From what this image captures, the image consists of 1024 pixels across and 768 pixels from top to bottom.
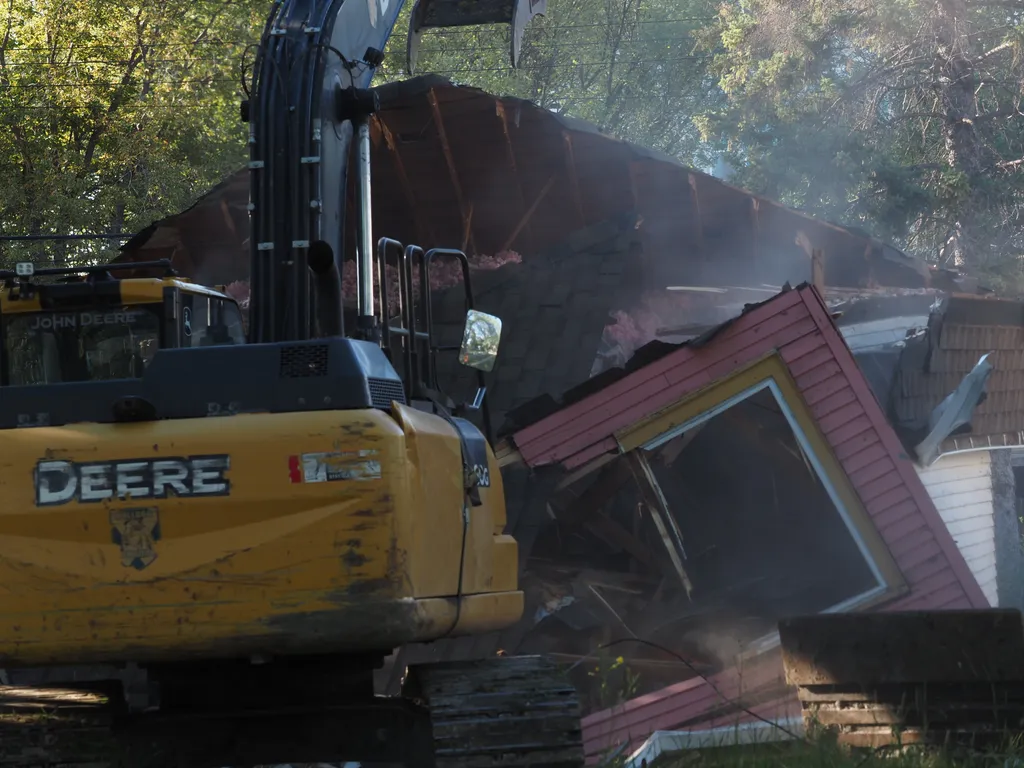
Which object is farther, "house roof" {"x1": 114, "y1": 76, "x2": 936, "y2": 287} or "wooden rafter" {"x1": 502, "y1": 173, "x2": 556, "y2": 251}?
"wooden rafter" {"x1": 502, "y1": 173, "x2": 556, "y2": 251}

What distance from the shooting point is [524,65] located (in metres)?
44.2

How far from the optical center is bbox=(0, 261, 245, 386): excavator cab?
22.5ft

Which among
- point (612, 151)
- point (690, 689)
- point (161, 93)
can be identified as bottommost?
point (690, 689)

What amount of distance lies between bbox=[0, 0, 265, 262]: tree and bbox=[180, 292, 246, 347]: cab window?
18426 millimetres

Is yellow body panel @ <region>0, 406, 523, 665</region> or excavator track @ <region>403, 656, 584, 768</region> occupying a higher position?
yellow body panel @ <region>0, 406, 523, 665</region>

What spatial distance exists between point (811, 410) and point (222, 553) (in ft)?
22.4

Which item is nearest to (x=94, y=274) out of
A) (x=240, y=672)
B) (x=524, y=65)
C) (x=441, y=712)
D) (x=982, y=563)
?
(x=240, y=672)

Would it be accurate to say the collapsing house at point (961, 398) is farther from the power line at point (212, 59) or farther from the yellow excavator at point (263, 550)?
the power line at point (212, 59)

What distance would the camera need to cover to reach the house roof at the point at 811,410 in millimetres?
10812

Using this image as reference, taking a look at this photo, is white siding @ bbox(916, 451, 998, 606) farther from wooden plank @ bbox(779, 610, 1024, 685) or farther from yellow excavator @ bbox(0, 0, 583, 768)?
yellow excavator @ bbox(0, 0, 583, 768)

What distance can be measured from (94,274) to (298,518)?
97.2 inches

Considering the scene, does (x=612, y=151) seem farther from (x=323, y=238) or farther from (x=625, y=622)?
(x=323, y=238)

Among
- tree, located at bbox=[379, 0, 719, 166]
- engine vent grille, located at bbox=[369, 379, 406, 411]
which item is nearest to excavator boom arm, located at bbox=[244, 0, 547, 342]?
engine vent grille, located at bbox=[369, 379, 406, 411]

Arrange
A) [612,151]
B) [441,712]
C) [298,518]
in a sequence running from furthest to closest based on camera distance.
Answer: [612,151], [441,712], [298,518]
